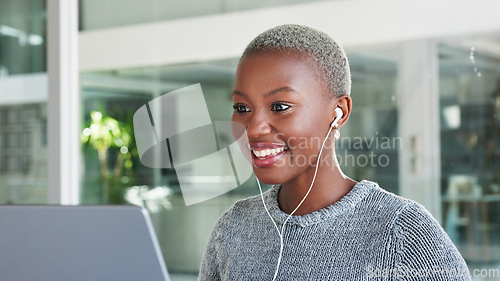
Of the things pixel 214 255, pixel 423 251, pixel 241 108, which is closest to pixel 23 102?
pixel 214 255

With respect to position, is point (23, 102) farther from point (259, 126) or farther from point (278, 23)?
point (259, 126)

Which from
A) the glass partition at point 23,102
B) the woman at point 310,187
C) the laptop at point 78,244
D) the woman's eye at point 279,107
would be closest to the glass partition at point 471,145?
the woman at point 310,187

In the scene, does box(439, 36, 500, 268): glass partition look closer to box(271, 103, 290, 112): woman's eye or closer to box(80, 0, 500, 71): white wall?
box(80, 0, 500, 71): white wall

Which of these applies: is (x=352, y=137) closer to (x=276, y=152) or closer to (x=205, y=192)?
(x=205, y=192)

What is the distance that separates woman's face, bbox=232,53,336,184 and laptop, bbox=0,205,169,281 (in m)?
0.37

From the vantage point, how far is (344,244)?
105 cm

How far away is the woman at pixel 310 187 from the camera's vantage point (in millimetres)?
1015

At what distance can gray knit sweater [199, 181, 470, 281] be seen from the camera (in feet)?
3.20

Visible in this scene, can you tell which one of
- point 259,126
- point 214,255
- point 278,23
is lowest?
point 214,255

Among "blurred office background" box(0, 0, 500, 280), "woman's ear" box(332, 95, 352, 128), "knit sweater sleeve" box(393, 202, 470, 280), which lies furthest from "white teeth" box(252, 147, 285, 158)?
"blurred office background" box(0, 0, 500, 280)

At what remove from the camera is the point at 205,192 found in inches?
113

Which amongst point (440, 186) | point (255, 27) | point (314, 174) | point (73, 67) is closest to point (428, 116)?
point (440, 186)

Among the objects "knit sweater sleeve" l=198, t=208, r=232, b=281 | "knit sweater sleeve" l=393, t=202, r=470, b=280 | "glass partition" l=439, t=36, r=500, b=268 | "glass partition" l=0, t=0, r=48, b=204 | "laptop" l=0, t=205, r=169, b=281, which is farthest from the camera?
"glass partition" l=0, t=0, r=48, b=204

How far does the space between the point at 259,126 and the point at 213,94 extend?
71.3 inches
